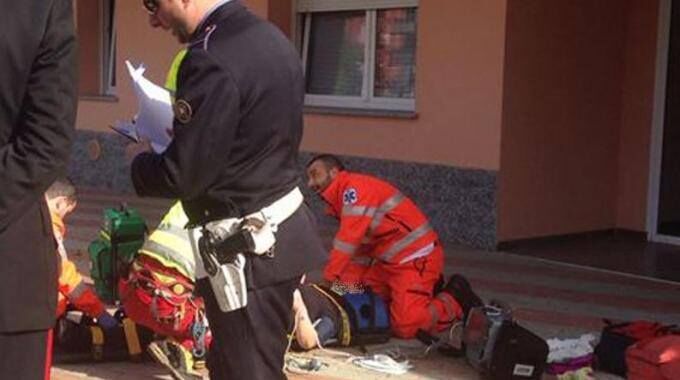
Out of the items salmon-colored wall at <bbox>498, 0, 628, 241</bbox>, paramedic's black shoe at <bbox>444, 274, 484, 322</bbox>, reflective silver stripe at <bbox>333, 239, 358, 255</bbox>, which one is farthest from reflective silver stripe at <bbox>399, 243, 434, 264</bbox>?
salmon-colored wall at <bbox>498, 0, 628, 241</bbox>

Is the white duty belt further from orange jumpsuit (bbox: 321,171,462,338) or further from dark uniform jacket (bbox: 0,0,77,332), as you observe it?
orange jumpsuit (bbox: 321,171,462,338)

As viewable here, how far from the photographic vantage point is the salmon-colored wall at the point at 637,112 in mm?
9680

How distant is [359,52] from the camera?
34.8ft

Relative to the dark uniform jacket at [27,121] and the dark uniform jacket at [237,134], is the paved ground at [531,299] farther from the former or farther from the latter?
the dark uniform jacket at [27,121]

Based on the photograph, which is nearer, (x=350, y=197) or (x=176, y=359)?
(x=176, y=359)

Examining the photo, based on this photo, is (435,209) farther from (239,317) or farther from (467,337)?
(239,317)

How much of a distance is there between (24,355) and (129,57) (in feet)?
33.5

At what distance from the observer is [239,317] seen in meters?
3.22

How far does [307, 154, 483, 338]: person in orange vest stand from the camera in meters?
6.04

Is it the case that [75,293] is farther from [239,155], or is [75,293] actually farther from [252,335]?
[239,155]

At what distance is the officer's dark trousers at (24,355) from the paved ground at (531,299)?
8.39 feet

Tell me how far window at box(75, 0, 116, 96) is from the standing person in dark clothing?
11163 mm

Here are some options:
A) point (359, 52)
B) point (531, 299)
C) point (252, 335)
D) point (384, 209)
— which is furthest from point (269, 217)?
point (359, 52)

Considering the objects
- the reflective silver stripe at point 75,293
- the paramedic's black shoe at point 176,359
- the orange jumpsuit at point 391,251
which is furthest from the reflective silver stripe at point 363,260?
the reflective silver stripe at point 75,293
